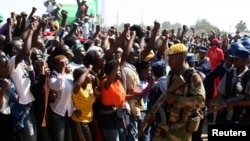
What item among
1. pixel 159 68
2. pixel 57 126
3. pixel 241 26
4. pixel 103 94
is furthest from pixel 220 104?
pixel 241 26

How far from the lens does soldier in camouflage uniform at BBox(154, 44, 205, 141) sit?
15.7ft

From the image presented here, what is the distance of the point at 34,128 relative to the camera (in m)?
5.41

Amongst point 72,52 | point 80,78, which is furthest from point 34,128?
point 72,52

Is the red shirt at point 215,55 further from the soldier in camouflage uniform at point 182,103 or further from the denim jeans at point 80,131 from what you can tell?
the soldier in camouflage uniform at point 182,103

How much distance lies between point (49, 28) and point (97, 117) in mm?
4190

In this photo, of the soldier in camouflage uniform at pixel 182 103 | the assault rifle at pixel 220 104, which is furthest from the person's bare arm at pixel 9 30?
the assault rifle at pixel 220 104

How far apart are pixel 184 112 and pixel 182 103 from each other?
0.13 meters

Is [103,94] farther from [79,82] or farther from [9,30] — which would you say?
[9,30]

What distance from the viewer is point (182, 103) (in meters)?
4.79

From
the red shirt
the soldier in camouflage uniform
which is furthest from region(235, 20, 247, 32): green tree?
the soldier in camouflage uniform

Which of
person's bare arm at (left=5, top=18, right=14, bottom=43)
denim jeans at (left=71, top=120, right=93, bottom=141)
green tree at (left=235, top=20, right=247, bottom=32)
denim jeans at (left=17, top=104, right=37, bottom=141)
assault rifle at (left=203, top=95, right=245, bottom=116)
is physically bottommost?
green tree at (left=235, top=20, right=247, bottom=32)

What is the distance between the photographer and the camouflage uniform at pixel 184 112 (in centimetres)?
478

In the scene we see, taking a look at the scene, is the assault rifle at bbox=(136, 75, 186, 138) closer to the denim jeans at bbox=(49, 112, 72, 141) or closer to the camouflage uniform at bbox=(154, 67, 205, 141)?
the camouflage uniform at bbox=(154, 67, 205, 141)

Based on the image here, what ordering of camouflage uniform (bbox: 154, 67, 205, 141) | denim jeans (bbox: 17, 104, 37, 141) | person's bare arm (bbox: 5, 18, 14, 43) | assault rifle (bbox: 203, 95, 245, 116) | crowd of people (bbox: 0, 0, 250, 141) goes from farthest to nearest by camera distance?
1. person's bare arm (bbox: 5, 18, 14, 43)
2. assault rifle (bbox: 203, 95, 245, 116)
3. denim jeans (bbox: 17, 104, 37, 141)
4. crowd of people (bbox: 0, 0, 250, 141)
5. camouflage uniform (bbox: 154, 67, 205, 141)
